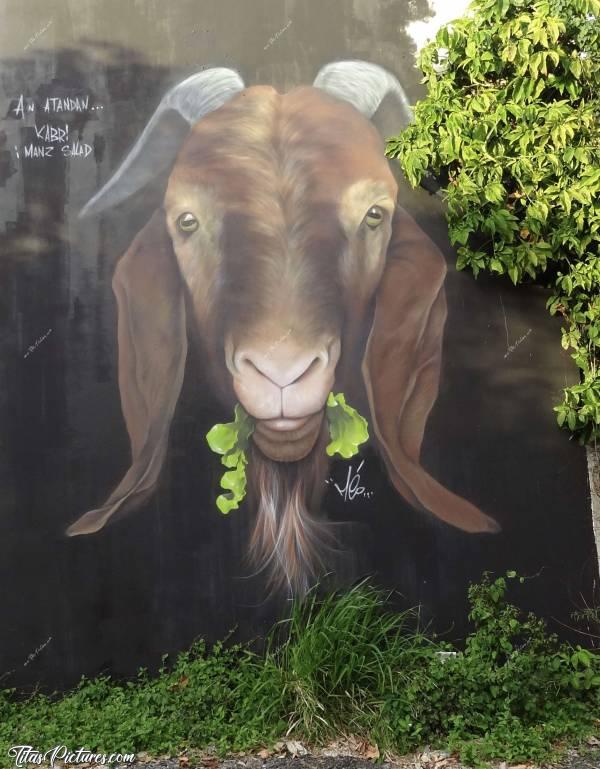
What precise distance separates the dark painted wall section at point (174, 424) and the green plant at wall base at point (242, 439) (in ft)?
0.28

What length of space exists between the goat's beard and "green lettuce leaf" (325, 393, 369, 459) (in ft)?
0.27

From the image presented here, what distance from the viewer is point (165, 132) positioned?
20.4 ft

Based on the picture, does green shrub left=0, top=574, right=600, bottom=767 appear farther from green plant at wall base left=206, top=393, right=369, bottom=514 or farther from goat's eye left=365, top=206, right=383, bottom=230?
goat's eye left=365, top=206, right=383, bottom=230

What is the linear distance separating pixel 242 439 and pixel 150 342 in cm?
99

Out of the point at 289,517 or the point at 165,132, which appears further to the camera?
the point at 165,132

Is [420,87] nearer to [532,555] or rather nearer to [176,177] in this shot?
[176,177]

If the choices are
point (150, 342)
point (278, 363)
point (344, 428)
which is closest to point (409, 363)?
point (344, 428)

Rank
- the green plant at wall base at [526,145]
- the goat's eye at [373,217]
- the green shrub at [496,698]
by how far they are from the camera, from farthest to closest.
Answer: the goat's eye at [373,217]
the green plant at wall base at [526,145]
the green shrub at [496,698]

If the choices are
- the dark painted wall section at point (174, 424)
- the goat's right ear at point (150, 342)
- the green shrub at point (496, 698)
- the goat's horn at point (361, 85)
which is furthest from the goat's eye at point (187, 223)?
the green shrub at point (496, 698)

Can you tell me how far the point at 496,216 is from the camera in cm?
582

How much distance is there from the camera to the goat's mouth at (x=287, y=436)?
238 inches

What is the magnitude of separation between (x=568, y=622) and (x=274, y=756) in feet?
7.93
